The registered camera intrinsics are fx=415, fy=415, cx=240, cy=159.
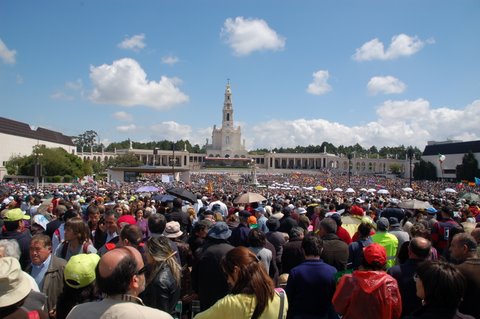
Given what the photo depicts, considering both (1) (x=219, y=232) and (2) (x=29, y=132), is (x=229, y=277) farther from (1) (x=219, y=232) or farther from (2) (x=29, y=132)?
(2) (x=29, y=132)

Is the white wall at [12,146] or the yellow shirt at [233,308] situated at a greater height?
the white wall at [12,146]

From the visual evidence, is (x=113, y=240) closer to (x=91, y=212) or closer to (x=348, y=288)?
(x=91, y=212)

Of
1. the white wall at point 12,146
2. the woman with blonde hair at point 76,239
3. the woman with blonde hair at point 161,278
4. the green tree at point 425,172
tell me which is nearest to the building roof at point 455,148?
the green tree at point 425,172

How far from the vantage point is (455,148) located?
9850cm

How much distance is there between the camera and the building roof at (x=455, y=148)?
91.7 m

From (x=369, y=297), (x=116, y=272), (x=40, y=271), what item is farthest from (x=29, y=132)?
(x=369, y=297)

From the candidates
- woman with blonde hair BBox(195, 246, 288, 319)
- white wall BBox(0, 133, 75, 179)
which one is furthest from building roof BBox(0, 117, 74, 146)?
woman with blonde hair BBox(195, 246, 288, 319)

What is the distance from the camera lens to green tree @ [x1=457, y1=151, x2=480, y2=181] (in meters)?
80.9

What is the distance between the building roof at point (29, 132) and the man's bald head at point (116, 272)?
95.7 m

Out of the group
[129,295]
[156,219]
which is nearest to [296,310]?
[129,295]

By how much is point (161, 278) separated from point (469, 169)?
89736 mm

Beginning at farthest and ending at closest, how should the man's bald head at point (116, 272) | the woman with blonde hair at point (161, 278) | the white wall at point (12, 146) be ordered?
the white wall at point (12, 146)
the woman with blonde hair at point (161, 278)
the man's bald head at point (116, 272)

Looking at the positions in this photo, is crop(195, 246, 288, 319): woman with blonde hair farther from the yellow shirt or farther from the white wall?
the white wall

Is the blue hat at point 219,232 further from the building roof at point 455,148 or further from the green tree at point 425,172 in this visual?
the green tree at point 425,172
